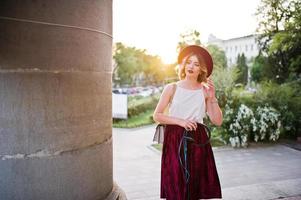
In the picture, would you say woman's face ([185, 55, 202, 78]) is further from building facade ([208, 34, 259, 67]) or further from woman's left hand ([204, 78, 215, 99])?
building facade ([208, 34, 259, 67])

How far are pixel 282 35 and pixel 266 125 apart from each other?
4.62 m

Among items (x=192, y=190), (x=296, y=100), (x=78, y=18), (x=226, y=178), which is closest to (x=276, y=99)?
→ (x=296, y=100)

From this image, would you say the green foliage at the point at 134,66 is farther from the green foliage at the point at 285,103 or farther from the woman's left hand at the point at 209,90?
the woman's left hand at the point at 209,90

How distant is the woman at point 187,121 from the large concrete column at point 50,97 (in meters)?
0.61

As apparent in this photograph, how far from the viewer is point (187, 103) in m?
2.61

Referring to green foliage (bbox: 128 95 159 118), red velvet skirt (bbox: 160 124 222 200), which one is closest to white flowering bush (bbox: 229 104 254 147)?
red velvet skirt (bbox: 160 124 222 200)

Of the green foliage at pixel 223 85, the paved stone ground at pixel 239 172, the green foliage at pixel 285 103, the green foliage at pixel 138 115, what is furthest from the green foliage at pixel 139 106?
the green foliage at pixel 285 103

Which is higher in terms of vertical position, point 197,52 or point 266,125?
point 197,52

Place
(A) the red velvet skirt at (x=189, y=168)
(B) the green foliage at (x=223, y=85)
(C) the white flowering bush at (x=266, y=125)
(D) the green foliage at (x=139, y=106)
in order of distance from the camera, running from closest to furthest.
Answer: (A) the red velvet skirt at (x=189, y=168), (C) the white flowering bush at (x=266, y=125), (B) the green foliage at (x=223, y=85), (D) the green foliage at (x=139, y=106)

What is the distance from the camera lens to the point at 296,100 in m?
9.22

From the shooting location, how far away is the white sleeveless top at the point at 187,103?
2600 millimetres

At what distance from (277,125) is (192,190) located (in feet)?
20.8

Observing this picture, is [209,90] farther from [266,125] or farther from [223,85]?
[223,85]

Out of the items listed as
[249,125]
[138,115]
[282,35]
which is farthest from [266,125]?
[138,115]
